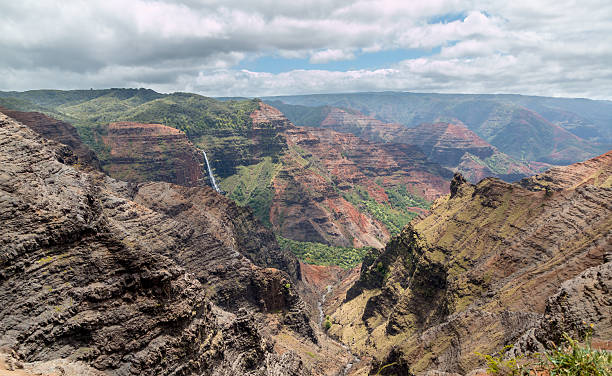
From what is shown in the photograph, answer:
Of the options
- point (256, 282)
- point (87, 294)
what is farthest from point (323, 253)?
point (87, 294)

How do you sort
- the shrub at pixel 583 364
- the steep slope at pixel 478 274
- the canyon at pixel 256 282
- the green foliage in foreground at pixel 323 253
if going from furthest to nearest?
the green foliage in foreground at pixel 323 253 < the steep slope at pixel 478 274 < the canyon at pixel 256 282 < the shrub at pixel 583 364

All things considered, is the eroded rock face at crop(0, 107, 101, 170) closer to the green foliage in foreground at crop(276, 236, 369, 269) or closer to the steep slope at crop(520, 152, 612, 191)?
the green foliage in foreground at crop(276, 236, 369, 269)

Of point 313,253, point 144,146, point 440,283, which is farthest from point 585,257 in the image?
point 144,146

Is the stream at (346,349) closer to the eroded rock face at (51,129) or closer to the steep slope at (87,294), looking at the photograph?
the steep slope at (87,294)

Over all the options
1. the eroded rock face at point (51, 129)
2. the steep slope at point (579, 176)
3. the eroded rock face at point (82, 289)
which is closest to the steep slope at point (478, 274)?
the steep slope at point (579, 176)

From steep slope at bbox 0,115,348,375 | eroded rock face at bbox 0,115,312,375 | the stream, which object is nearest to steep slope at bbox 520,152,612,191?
the stream

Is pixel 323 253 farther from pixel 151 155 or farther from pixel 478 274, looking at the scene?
pixel 478 274
